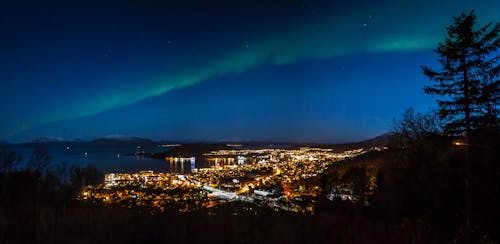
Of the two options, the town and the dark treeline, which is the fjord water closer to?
the town

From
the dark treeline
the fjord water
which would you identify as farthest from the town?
the fjord water

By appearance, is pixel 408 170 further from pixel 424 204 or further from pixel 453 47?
pixel 453 47

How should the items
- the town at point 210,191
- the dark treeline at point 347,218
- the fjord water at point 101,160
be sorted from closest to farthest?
the dark treeline at point 347,218, the town at point 210,191, the fjord water at point 101,160

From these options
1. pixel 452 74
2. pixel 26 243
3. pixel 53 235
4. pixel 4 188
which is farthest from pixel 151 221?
pixel 452 74

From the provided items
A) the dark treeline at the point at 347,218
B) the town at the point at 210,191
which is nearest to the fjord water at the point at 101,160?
the town at the point at 210,191

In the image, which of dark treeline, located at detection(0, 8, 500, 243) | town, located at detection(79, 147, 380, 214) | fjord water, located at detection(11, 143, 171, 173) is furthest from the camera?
fjord water, located at detection(11, 143, 171, 173)

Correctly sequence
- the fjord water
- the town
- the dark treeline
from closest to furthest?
the dark treeline, the town, the fjord water

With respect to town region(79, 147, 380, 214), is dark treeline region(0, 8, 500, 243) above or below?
above

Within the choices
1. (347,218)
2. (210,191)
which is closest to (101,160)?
(210,191)

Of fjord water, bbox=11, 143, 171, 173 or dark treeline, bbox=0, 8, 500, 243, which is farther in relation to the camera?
fjord water, bbox=11, 143, 171, 173

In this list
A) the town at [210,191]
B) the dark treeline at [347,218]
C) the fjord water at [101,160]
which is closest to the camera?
the dark treeline at [347,218]

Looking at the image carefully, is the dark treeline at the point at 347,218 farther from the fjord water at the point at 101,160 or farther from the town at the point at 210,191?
the fjord water at the point at 101,160
